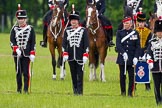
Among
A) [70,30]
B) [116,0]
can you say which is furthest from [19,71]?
[116,0]

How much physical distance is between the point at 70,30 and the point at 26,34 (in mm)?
1116

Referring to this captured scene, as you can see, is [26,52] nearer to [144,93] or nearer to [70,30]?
[70,30]

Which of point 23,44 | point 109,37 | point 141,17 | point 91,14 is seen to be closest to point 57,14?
point 91,14

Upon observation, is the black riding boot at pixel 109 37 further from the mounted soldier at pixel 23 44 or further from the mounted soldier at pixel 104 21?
the mounted soldier at pixel 23 44

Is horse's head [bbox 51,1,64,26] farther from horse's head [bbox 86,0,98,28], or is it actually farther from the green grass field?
the green grass field

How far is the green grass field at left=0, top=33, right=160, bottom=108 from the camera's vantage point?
15.3 m

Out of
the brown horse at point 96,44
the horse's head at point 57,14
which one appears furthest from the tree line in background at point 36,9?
the brown horse at point 96,44

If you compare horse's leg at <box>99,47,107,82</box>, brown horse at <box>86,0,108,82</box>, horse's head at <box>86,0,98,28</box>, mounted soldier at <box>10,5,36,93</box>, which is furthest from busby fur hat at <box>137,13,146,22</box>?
horse's leg at <box>99,47,107,82</box>

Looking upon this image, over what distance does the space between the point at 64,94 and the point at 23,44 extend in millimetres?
1638

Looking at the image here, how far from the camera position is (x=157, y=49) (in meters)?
15.7

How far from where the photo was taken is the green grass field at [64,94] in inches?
601

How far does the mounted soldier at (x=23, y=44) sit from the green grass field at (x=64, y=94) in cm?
60

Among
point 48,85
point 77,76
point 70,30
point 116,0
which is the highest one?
point 70,30

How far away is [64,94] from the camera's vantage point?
58.8ft
